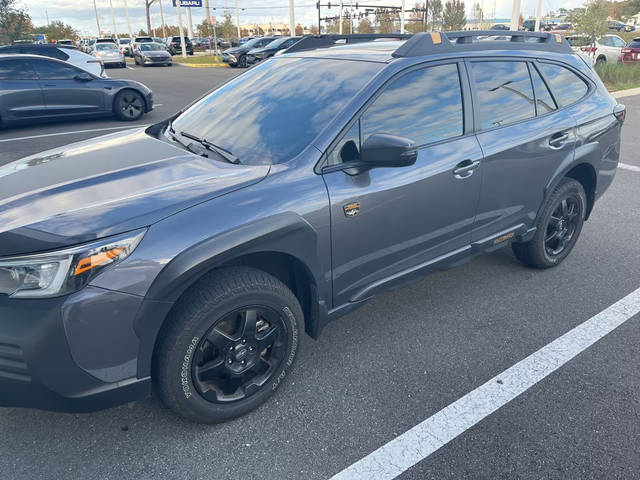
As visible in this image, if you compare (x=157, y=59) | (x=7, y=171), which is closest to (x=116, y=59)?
(x=157, y=59)

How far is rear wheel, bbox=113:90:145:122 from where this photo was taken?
34.6ft

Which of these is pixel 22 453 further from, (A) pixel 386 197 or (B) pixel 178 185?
(A) pixel 386 197

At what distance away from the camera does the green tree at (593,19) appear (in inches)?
760

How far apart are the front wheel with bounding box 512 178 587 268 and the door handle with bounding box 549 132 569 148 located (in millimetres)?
364

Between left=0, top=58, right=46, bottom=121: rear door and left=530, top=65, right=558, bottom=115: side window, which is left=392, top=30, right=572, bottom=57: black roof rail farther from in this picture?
left=0, top=58, right=46, bottom=121: rear door

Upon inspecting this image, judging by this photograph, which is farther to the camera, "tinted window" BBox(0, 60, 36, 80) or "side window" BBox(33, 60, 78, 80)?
"side window" BBox(33, 60, 78, 80)

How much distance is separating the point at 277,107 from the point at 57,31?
8287 cm

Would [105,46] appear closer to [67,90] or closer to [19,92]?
[67,90]

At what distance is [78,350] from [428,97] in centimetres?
226

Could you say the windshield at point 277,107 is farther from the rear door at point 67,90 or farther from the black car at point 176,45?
the black car at point 176,45

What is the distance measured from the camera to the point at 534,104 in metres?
3.55

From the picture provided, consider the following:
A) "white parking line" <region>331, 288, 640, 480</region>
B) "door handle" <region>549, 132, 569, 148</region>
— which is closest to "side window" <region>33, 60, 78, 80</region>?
"door handle" <region>549, 132, 569, 148</region>

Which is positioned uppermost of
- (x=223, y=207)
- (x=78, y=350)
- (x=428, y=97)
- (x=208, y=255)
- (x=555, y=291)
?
(x=428, y=97)

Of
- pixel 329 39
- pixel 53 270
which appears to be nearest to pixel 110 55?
pixel 329 39
